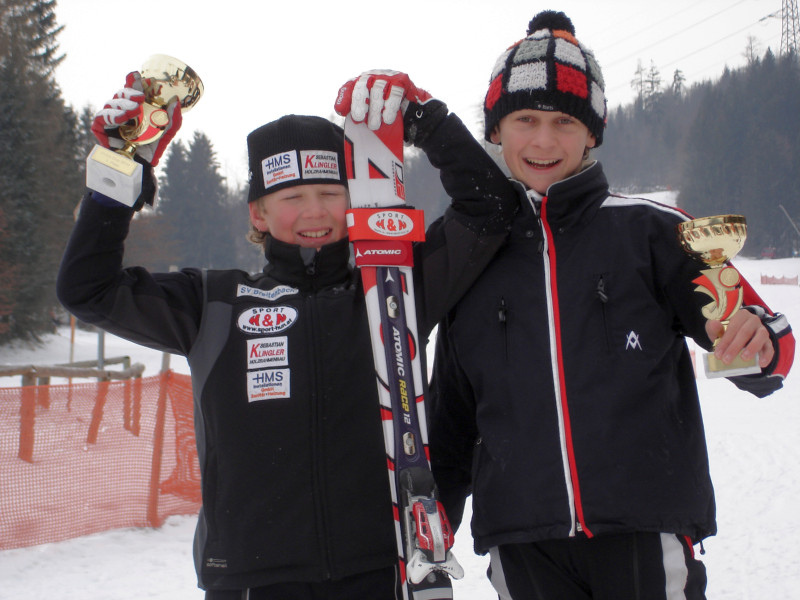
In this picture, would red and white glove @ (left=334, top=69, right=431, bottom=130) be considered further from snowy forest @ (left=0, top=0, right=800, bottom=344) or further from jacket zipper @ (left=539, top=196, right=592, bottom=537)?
snowy forest @ (left=0, top=0, right=800, bottom=344)

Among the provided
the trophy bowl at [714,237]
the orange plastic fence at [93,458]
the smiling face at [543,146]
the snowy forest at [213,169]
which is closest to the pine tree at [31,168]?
the snowy forest at [213,169]

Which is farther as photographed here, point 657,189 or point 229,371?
point 657,189

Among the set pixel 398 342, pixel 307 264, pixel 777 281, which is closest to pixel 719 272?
pixel 398 342

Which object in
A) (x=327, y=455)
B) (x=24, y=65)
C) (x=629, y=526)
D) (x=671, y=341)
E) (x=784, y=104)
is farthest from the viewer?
(x=784, y=104)

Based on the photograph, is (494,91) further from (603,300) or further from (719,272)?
(719,272)

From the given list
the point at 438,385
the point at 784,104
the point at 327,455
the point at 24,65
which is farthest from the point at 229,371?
the point at 784,104

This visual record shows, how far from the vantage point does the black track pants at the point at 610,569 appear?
1685 millimetres

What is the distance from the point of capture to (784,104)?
53.4 metres

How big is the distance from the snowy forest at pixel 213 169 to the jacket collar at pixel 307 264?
36.1 ft

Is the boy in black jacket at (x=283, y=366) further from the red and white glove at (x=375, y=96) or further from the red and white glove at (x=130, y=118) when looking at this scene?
the red and white glove at (x=375, y=96)

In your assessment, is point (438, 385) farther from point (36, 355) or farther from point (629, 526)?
point (36, 355)

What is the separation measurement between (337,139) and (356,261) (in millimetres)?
494

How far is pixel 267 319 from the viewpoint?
212 centimetres

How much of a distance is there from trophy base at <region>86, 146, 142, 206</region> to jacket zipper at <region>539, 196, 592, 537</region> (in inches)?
45.1
